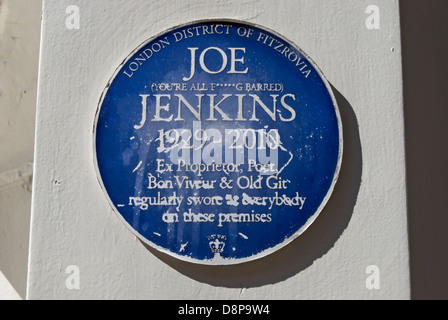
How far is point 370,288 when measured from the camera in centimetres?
338

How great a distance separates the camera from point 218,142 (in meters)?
3.48

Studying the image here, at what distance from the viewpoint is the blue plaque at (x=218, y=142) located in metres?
3.39

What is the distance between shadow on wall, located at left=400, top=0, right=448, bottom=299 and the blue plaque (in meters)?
0.64

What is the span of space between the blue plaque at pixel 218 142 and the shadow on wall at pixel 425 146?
64cm

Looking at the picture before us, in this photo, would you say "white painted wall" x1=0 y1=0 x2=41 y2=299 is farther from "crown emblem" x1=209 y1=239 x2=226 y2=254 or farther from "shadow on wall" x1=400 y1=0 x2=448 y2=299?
"shadow on wall" x1=400 y1=0 x2=448 y2=299

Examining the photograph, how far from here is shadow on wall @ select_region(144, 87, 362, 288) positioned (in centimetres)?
338

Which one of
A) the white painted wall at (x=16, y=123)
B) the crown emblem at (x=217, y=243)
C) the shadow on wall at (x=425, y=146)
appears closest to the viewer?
the crown emblem at (x=217, y=243)

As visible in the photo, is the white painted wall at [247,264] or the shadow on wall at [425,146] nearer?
the white painted wall at [247,264]

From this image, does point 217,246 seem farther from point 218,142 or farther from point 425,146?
point 425,146

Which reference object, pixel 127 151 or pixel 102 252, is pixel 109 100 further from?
pixel 102 252

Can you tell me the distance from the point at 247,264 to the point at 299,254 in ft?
0.86

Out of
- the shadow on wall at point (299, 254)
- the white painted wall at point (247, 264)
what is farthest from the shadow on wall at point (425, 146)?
the shadow on wall at point (299, 254)

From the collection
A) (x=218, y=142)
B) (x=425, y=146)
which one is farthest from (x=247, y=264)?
(x=425, y=146)

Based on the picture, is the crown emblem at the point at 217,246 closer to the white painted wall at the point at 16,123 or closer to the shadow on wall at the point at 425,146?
the shadow on wall at the point at 425,146
